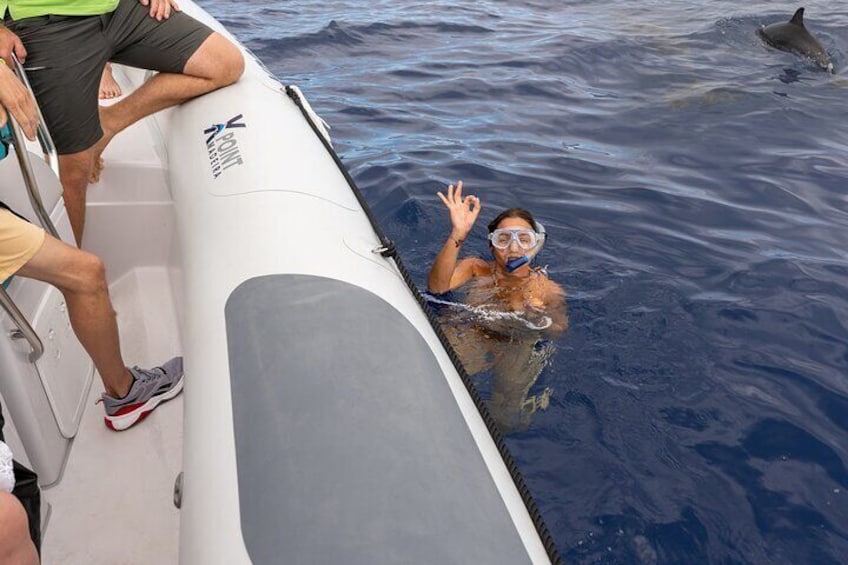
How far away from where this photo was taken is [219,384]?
1.90m

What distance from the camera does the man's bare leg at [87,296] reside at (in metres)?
2.21

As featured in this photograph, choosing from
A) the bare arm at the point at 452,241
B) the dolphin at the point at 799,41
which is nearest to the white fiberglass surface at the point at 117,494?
the bare arm at the point at 452,241

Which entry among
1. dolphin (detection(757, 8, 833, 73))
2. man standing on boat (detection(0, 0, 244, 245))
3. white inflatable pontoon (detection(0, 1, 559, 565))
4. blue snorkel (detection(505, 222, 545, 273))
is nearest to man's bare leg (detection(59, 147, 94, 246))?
man standing on boat (detection(0, 0, 244, 245))

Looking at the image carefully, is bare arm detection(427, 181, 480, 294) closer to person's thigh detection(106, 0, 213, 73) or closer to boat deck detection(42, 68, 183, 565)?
boat deck detection(42, 68, 183, 565)

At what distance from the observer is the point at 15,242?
6.83 ft

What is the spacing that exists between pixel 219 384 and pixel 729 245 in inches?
133

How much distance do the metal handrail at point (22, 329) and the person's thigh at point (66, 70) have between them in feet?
3.20

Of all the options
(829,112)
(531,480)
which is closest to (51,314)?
(531,480)

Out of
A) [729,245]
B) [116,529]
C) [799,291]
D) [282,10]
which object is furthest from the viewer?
[282,10]

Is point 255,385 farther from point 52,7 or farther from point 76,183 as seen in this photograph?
point 52,7

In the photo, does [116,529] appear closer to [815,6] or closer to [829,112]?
[829,112]

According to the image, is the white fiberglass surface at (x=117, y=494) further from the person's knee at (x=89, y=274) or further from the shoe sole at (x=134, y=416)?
the person's knee at (x=89, y=274)

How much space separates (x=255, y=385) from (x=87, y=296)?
0.87 metres

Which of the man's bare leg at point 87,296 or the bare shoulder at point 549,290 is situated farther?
the bare shoulder at point 549,290
